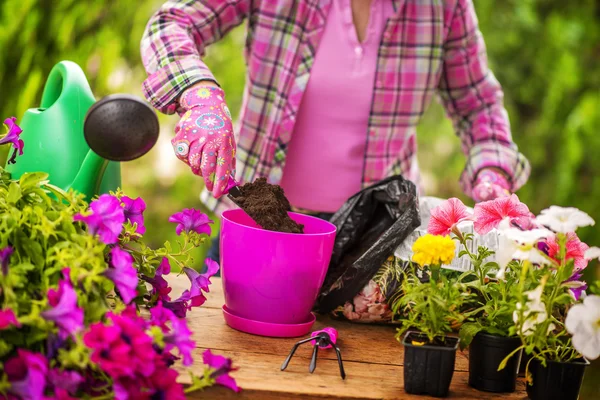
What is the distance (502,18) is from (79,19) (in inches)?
87.1

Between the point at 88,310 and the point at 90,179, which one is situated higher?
the point at 90,179

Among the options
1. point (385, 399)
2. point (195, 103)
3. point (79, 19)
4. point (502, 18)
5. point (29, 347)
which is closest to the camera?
point (29, 347)

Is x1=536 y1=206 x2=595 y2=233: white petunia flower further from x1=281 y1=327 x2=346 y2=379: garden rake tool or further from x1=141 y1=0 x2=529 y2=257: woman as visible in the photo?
x1=141 y1=0 x2=529 y2=257: woman

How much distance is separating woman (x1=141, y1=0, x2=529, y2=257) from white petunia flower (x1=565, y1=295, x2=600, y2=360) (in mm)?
718

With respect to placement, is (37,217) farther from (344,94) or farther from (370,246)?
(344,94)

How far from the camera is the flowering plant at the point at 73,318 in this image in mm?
807

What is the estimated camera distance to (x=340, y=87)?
1.74 metres

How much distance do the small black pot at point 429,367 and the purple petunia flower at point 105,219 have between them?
44 centimetres

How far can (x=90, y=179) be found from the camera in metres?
1.21

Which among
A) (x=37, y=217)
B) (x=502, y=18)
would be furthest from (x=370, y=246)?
(x=502, y=18)

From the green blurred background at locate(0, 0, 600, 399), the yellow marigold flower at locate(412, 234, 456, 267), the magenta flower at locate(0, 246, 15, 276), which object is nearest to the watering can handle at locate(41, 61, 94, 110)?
the magenta flower at locate(0, 246, 15, 276)

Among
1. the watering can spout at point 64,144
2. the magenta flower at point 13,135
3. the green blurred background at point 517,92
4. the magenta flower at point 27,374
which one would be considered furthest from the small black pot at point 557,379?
the green blurred background at point 517,92

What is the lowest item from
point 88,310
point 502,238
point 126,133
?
point 88,310

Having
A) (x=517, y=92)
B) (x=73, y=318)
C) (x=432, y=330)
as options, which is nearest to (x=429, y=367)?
(x=432, y=330)
